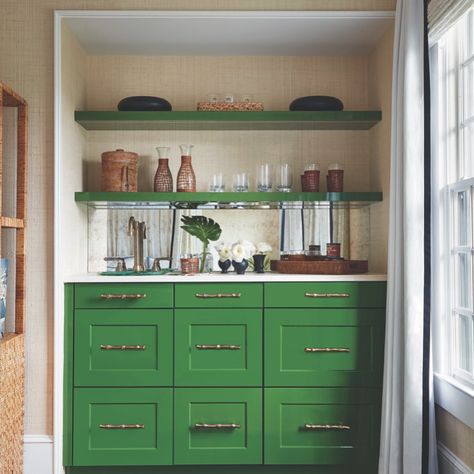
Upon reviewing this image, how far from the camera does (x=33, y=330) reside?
3.00 metres

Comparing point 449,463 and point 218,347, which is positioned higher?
point 218,347

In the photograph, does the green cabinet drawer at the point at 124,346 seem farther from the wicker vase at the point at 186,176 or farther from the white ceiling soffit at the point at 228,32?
the white ceiling soffit at the point at 228,32

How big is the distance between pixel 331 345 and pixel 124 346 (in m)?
1.07

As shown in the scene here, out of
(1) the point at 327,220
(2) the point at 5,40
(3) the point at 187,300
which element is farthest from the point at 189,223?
(2) the point at 5,40

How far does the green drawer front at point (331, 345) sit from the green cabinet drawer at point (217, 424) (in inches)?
10.7

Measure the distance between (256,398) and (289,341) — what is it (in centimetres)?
34

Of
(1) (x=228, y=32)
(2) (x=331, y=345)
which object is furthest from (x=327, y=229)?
(1) (x=228, y=32)

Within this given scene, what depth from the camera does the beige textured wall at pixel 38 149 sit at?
3.00m

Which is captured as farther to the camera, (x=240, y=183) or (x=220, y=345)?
(x=240, y=183)

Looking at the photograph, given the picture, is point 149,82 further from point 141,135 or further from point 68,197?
point 68,197

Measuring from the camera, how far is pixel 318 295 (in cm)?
302

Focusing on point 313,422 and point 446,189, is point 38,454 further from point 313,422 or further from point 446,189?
point 446,189

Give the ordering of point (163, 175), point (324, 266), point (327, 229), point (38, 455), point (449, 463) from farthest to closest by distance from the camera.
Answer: point (327, 229)
point (163, 175)
point (324, 266)
point (38, 455)
point (449, 463)

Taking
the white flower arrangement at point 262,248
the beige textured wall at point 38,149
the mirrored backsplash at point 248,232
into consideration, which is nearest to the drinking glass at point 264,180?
the mirrored backsplash at point 248,232
